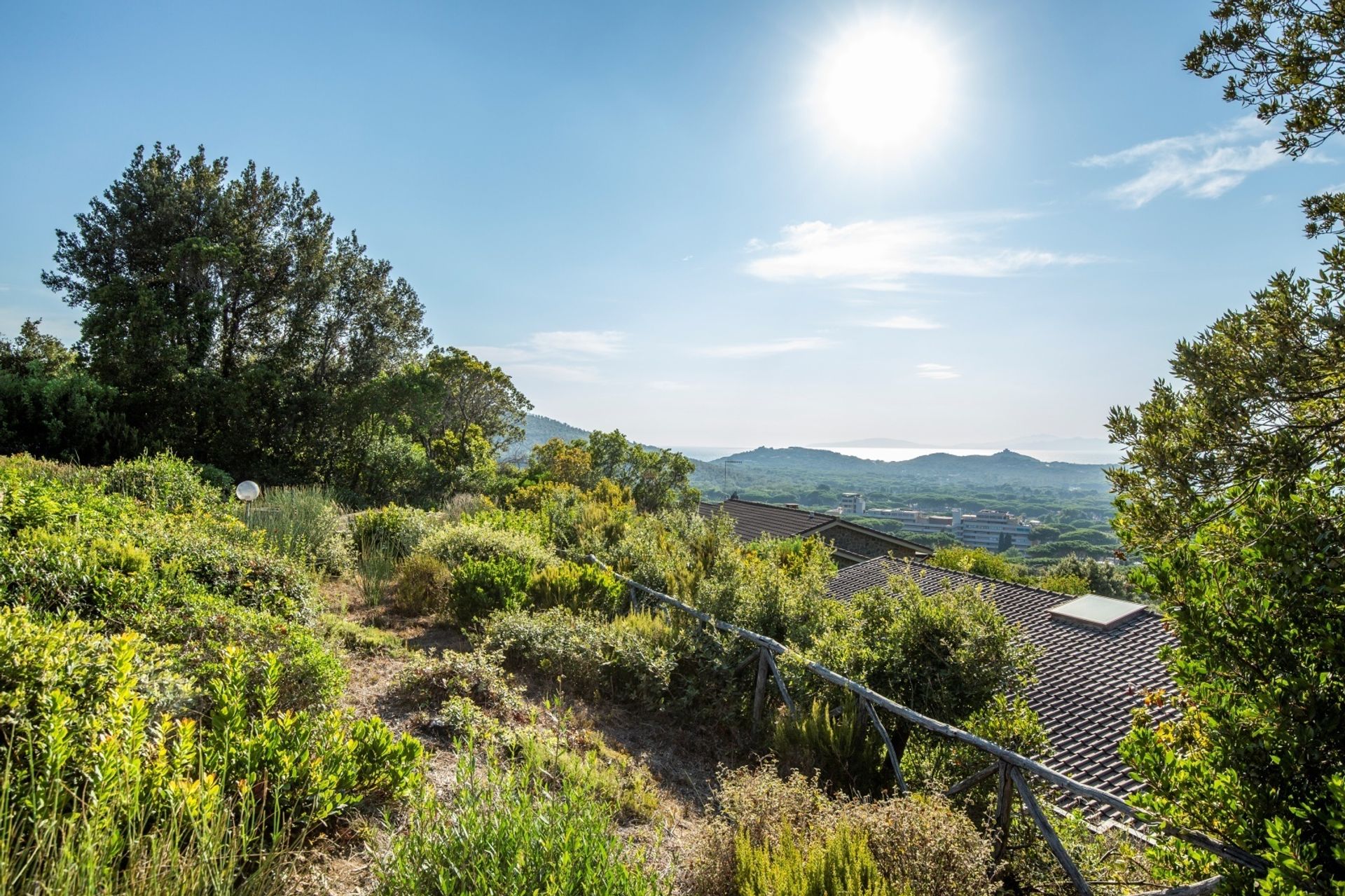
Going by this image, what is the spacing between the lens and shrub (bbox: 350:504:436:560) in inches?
334

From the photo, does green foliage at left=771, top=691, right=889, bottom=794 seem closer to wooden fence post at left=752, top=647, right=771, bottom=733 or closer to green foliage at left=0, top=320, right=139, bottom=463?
wooden fence post at left=752, top=647, right=771, bottom=733

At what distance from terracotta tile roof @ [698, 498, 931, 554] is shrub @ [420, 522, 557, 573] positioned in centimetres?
1308

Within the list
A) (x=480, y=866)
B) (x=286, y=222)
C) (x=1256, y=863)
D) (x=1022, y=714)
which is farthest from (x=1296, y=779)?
(x=286, y=222)

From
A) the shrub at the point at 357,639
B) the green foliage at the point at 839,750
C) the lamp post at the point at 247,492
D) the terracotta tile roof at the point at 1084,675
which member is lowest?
the terracotta tile roof at the point at 1084,675

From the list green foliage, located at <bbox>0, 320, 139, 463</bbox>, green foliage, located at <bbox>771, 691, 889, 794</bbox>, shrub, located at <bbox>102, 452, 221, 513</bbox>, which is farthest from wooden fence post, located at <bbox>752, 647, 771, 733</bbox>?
green foliage, located at <bbox>0, 320, 139, 463</bbox>

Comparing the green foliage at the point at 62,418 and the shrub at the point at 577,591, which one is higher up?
the green foliage at the point at 62,418

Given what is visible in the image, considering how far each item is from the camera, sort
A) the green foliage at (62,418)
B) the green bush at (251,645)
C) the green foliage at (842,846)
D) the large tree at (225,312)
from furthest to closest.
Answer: the large tree at (225,312)
the green foliage at (62,418)
the green bush at (251,645)
the green foliage at (842,846)

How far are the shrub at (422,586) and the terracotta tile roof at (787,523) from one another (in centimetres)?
1389

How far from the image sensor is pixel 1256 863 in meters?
1.75

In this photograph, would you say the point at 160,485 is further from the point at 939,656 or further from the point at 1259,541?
the point at 1259,541

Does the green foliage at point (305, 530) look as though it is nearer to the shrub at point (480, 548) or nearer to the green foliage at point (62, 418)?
the shrub at point (480, 548)

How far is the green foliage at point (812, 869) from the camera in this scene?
2.14 metres

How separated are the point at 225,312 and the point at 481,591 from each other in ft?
50.3

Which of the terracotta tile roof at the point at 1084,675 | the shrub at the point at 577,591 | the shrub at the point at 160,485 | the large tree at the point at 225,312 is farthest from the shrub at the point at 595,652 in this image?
the large tree at the point at 225,312
